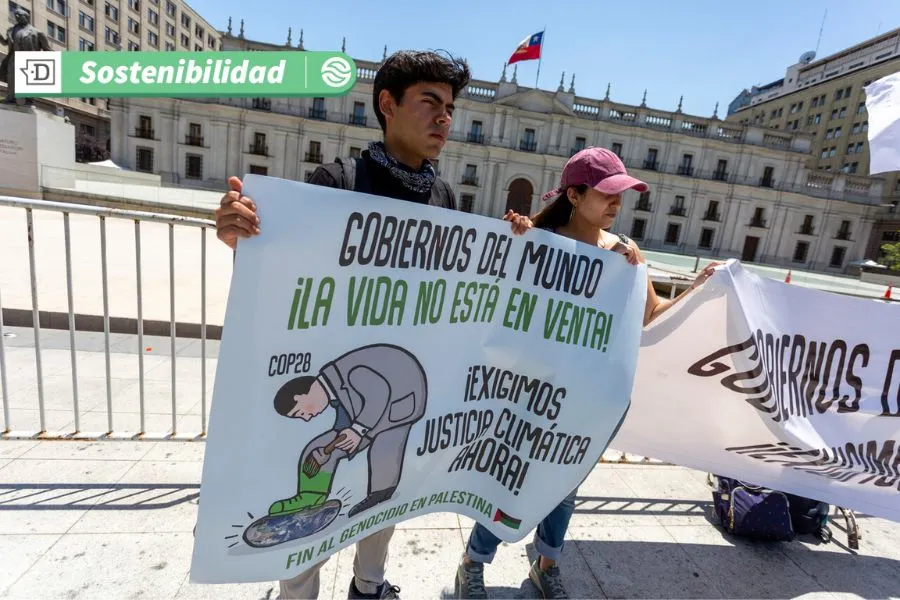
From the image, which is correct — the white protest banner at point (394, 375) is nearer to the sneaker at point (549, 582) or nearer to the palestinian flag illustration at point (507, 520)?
the palestinian flag illustration at point (507, 520)

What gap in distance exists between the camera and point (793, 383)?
2.27 meters

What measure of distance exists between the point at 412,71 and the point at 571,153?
139ft

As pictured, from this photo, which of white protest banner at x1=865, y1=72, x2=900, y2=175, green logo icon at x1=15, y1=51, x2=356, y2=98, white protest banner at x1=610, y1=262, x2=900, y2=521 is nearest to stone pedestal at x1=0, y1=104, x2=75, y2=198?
green logo icon at x1=15, y1=51, x2=356, y2=98

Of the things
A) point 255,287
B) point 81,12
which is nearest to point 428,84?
point 255,287

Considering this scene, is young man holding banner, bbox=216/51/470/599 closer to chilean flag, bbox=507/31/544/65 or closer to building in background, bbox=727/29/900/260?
chilean flag, bbox=507/31/544/65

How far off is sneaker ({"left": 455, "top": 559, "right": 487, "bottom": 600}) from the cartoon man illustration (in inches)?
26.7

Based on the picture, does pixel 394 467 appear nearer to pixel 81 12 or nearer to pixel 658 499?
pixel 658 499

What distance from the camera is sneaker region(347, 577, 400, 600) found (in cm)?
180

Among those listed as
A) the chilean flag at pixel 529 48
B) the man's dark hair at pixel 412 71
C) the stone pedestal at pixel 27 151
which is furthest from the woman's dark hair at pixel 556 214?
the chilean flag at pixel 529 48

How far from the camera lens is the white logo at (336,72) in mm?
3043

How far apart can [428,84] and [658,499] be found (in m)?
2.84

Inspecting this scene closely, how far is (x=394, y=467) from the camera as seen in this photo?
158 centimetres

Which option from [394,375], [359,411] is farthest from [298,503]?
[394,375]

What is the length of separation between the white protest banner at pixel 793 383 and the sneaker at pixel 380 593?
169 cm
